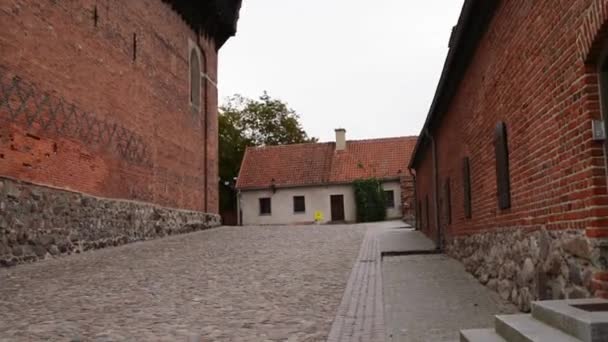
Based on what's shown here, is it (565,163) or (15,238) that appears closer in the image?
(565,163)

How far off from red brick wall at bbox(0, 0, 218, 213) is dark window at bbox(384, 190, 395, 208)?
15.5 m

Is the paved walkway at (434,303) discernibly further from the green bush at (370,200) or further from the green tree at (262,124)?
the green tree at (262,124)

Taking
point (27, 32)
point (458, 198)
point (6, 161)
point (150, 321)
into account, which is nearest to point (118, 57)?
point (27, 32)

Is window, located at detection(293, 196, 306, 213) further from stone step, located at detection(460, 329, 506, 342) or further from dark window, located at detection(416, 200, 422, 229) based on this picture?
stone step, located at detection(460, 329, 506, 342)

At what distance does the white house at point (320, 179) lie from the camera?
3641 cm

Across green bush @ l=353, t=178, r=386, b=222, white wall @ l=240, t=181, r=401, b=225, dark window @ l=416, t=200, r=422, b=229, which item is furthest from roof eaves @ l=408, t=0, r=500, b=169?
white wall @ l=240, t=181, r=401, b=225

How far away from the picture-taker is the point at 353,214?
119 ft

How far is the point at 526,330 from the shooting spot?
151 inches

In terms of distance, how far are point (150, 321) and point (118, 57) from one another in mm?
11237

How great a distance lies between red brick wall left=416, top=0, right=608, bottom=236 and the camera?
171 inches

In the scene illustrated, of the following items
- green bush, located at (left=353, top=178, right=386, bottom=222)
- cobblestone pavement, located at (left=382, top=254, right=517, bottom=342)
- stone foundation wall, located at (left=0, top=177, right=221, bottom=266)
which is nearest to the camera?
cobblestone pavement, located at (left=382, top=254, right=517, bottom=342)

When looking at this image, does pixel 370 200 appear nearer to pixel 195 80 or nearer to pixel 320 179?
pixel 320 179

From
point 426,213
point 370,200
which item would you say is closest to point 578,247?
point 426,213

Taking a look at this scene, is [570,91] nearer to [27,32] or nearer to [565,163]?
[565,163]
